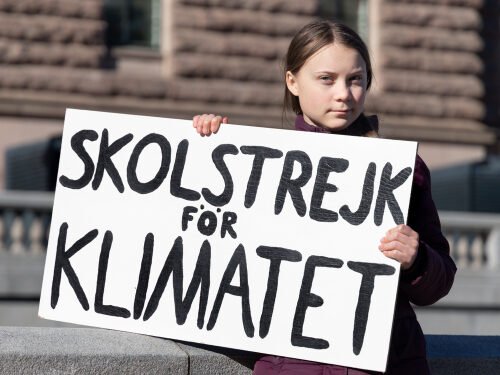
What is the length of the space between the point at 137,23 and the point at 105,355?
14645mm

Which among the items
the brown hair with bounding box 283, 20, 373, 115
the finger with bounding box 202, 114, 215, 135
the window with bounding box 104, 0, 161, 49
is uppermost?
the window with bounding box 104, 0, 161, 49

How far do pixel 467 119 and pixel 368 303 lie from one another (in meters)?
16.3

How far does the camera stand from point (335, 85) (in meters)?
3.47

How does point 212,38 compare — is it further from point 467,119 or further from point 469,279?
point 469,279

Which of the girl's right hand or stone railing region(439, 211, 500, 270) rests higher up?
the girl's right hand

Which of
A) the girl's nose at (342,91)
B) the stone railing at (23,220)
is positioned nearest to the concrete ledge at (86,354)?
the girl's nose at (342,91)

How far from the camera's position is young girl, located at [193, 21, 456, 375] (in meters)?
3.33

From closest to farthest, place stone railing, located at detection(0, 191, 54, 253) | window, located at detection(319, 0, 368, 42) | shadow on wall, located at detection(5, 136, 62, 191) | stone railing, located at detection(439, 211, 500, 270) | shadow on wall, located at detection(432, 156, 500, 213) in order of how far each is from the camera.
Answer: stone railing, located at detection(0, 191, 54, 253), stone railing, located at detection(439, 211, 500, 270), shadow on wall, located at detection(5, 136, 62, 191), shadow on wall, located at detection(432, 156, 500, 213), window, located at detection(319, 0, 368, 42)

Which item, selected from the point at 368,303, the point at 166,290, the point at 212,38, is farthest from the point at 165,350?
the point at 212,38

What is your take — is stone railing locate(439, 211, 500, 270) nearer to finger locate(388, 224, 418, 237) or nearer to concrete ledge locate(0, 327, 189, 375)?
concrete ledge locate(0, 327, 189, 375)

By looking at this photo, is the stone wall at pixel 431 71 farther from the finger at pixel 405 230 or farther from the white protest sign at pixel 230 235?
the finger at pixel 405 230

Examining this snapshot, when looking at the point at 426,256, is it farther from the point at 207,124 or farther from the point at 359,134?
the point at 207,124

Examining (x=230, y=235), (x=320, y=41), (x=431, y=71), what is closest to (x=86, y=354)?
(x=230, y=235)

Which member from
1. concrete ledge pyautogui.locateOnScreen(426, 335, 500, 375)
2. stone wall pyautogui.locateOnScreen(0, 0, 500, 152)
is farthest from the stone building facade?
concrete ledge pyautogui.locateOnScreen(426, 335, 500, 375)
